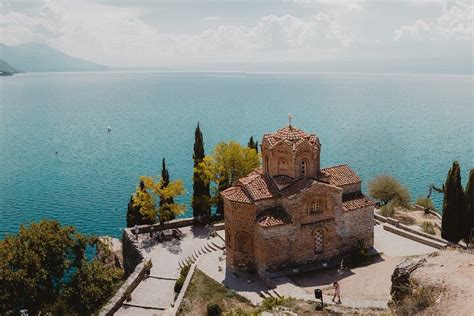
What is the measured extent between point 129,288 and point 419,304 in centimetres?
2044

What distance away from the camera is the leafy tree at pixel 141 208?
1558 inches

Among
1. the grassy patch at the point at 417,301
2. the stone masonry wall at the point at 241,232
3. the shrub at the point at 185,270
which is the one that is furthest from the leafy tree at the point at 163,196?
the grassy patch at the point at 417,301

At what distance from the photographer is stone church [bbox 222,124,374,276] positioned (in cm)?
2911

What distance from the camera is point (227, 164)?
40781mm

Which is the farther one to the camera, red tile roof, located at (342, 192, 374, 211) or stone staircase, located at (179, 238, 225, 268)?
stone staircase, located at (179, 238, 225, 268)

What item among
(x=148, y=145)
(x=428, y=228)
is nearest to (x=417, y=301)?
(x=428, y=228)

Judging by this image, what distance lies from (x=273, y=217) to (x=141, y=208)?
587 inches

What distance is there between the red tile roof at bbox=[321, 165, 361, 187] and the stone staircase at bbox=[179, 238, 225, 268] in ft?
31.7

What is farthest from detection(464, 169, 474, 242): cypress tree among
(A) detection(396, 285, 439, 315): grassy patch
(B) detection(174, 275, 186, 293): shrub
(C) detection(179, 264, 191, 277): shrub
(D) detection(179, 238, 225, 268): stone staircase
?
(B) detection(174, 275, 186, 293): shrub

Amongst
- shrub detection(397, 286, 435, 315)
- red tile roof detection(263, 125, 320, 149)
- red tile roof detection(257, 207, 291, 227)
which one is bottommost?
red tile roof detection(257, 207, 291, 227)

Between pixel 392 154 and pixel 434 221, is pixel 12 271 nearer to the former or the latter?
pixel 434 221

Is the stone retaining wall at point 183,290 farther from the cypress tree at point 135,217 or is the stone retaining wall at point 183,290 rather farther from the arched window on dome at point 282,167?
the cypress tree at point 135,217

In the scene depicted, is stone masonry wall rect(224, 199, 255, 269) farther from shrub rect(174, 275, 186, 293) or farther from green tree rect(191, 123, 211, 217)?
green tree rect(191, 123, 211, 217)

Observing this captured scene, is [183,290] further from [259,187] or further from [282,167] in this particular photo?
[282,167]
